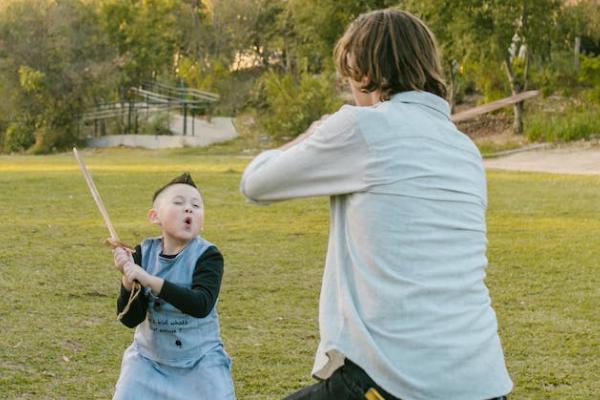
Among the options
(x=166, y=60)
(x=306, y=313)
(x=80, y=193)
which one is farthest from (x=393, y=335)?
(x=166, y=60)

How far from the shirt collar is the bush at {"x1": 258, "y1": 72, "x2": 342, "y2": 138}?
88.6 feet

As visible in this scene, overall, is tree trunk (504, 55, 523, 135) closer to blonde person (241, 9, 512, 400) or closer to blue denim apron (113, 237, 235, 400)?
blue denim apron (113, 237, 235, 400)

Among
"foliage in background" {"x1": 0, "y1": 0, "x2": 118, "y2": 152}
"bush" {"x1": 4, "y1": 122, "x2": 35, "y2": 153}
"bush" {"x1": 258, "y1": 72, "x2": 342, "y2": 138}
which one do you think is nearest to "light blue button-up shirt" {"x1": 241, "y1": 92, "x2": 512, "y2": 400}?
"bush" {"x1": 258, "y1": 72, "x2": 342, "y2": 138}

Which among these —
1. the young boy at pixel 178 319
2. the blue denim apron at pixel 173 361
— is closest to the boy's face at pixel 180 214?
the young boy at pixel 178 319

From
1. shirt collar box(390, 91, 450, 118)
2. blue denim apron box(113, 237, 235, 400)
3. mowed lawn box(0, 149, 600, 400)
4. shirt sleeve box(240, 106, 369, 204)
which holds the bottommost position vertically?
mowed lawn box(0, 149, 600, 400)

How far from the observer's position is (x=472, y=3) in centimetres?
2592

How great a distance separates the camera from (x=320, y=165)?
2662mm

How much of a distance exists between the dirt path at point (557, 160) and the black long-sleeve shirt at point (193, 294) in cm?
1619

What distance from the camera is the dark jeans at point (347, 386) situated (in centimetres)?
258

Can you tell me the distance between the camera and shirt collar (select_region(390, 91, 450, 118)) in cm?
271

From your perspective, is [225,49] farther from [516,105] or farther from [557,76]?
[516,105]

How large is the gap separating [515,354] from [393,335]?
3387mm

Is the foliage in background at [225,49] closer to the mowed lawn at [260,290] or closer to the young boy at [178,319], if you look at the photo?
the mowed lawn at [260,290]

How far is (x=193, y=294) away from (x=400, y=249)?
1.28 metres
